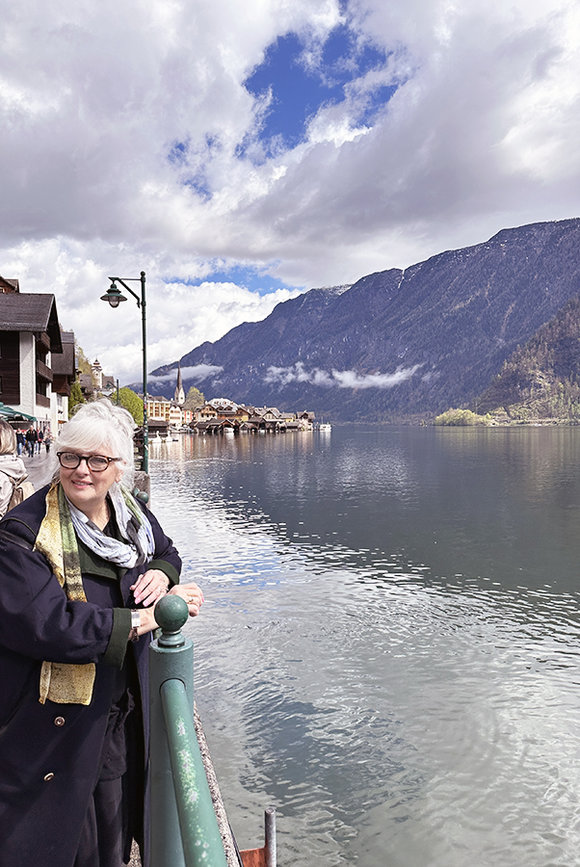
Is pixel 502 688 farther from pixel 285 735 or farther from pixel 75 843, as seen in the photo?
pixel 75 843

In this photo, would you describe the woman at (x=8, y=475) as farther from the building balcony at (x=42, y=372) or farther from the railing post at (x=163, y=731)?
the building balcony at (x=42, y=372)

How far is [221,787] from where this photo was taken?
30.5 feet

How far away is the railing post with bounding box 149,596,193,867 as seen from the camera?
2178 millimetres

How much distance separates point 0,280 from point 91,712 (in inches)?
2403

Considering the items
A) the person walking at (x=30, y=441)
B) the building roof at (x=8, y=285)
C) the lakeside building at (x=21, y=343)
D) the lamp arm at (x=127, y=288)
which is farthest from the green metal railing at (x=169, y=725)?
the building roof at (x=8, y=285)

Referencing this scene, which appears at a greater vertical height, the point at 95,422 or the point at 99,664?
the point at 95,422

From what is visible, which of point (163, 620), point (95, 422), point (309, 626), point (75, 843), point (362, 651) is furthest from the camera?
point (309, 626)

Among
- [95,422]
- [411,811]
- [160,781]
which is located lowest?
[411,811]

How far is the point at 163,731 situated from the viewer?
2201mm

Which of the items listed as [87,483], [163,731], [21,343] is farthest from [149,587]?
[21,343]

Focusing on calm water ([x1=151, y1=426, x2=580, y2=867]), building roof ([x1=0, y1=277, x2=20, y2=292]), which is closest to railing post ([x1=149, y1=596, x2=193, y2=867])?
calm water ([x1=151, y1=426, x2=580, y2=867])

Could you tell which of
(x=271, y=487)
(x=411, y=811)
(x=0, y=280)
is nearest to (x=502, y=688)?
(x=411, y=811)

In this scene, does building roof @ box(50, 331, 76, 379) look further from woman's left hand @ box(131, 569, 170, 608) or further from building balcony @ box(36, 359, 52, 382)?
woman's left hand @ box(131, 569, 170, 608)

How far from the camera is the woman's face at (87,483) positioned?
2898 millimetres
